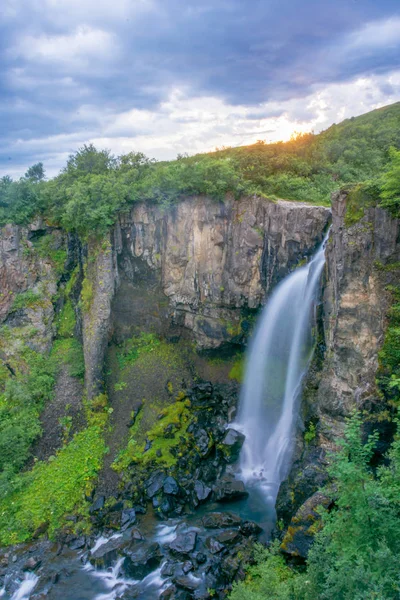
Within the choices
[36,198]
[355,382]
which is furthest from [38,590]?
[36,198]

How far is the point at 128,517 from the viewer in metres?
14.8

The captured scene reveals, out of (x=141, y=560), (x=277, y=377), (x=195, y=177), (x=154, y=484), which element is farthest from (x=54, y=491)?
(x=195, y=177)

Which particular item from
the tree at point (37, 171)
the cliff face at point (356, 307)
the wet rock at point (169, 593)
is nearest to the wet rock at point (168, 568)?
the wet rock at point (169, 593)

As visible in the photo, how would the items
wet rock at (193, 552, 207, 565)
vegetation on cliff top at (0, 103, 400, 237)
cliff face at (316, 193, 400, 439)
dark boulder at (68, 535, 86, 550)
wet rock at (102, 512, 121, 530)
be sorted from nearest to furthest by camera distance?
cliff face at (316, 193, 400, 439) → wet rock at (193, 552, 207, 565) → dark boulder at (68, 535, 86, 550) → wet rock at (102, 512, 121, 530) → vegetation on cliff top at (0, 103, 400, 237)

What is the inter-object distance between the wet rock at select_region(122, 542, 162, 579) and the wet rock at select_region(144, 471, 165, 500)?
7.29 ft

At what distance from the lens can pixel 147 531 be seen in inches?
562

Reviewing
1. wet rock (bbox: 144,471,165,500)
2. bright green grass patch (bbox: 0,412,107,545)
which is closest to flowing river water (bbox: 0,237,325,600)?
wet rock (bbox: 144,471,165,500)

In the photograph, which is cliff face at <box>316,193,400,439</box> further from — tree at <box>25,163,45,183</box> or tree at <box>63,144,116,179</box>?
tree at <box>25,163,45,183</box>

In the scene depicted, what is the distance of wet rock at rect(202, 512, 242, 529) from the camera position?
546 inches

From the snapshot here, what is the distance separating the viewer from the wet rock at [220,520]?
1387 cm

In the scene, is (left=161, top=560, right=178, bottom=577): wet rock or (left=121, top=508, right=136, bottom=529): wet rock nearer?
(left=161, top=560, right=178, bottom=577): wet rock

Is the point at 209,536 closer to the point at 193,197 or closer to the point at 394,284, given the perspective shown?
the point at 394,284

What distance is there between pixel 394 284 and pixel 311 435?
6.00 m

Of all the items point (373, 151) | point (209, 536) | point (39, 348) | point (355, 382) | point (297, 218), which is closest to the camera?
point (355, 382)
